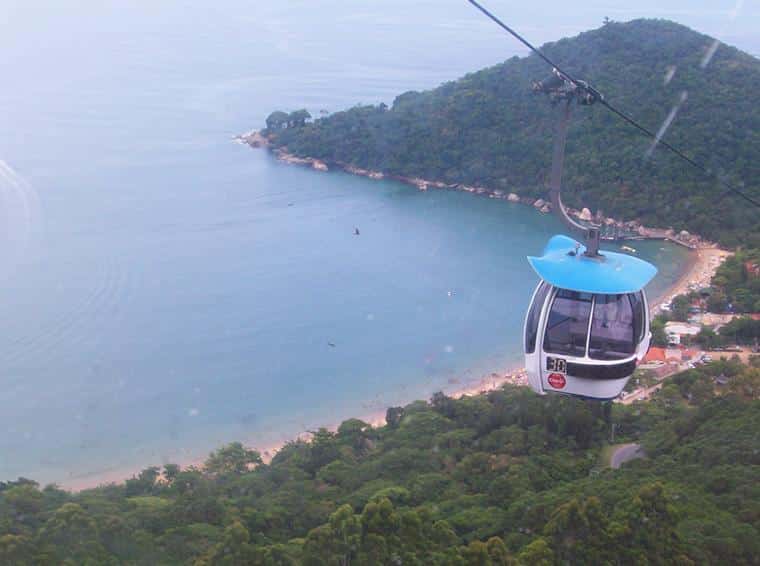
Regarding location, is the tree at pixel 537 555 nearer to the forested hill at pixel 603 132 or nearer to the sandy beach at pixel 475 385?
the sandy beach at pixel 475 385

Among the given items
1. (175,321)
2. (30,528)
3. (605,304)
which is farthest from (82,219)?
(605,304)

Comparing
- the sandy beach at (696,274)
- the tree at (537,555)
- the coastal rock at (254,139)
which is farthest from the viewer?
the coastal rock at (254,139)

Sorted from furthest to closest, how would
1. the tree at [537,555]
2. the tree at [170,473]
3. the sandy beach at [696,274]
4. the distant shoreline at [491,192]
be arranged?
the distant shoreline at [491,192]
the sandy beach at [696,274]
the tree at [170,473]
the tree at [537,555]

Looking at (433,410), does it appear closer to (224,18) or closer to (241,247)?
(241,247)

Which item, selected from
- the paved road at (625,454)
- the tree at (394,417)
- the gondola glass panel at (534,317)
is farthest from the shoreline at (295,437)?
the gondola glass panel at (534,317)

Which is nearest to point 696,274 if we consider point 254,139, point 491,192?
point 491,192

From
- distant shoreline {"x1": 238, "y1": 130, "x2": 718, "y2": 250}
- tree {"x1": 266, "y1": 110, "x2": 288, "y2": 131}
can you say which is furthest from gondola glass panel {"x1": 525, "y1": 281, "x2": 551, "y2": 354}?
tree {"x1": 266, "y1": 110, "x2": 288, "y2": 131}

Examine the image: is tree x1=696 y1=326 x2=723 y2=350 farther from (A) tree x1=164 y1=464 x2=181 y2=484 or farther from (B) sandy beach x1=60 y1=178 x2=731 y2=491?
(A) tree x1=164 y1=464 x2=181 y2=484

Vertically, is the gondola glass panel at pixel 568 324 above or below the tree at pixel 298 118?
above
